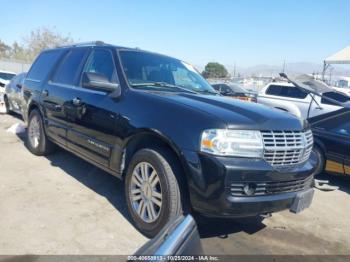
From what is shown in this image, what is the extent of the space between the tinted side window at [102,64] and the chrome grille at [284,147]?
1.87 m

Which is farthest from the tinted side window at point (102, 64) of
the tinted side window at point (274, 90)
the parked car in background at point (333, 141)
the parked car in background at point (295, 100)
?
the tinted side window at point (274, 90)

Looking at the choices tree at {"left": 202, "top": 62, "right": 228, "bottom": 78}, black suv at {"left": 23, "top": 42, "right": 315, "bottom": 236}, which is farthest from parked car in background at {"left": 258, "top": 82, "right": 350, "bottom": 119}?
tree at {"left": 202, "top": 62, "right": 228, "bottom": 78}

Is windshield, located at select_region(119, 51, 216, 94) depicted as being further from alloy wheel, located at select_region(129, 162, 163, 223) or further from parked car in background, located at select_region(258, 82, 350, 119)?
parked car in background, located at select_region(258, 82, 350, 119)

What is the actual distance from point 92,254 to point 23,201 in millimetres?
1479

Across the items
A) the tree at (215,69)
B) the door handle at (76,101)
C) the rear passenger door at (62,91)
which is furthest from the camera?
the tree at (215,69)

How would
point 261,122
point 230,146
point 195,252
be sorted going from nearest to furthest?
point 195,252 < point 230,146 < point 261,122

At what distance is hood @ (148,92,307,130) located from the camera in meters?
3.22

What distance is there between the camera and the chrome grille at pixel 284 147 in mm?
3240

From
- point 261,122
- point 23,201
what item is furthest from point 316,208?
point 23,201

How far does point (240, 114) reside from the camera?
3375 mm

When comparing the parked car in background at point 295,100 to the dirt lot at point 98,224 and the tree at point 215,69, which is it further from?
the tree at point 215,69

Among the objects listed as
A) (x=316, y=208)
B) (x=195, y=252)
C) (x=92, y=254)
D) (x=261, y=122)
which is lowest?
(x=316, y=208)

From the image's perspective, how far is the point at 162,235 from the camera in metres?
1.59

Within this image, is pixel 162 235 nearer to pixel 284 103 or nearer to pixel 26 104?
pixel 26 104
